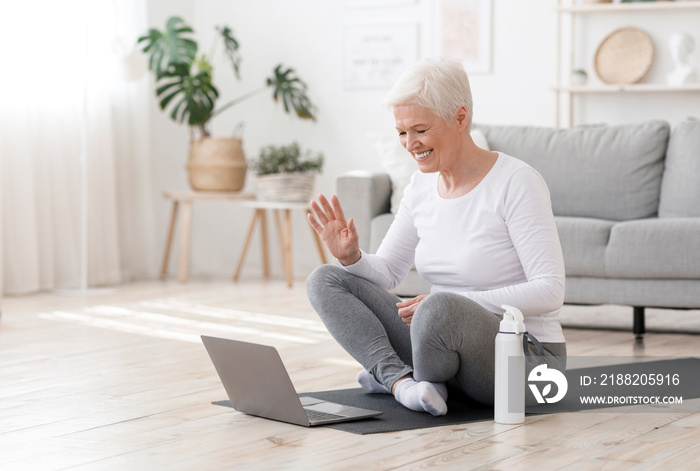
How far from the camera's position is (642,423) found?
2.03m

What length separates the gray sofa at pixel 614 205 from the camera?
332 centimetres

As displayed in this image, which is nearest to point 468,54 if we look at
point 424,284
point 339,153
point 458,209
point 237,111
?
point 339,153

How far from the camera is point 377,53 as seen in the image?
552 cm

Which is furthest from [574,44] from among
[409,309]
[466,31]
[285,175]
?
[409,309]

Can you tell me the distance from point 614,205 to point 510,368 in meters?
2.12

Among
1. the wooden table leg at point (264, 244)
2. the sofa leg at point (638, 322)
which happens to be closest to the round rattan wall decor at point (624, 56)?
the sofa leg at point (638, 322)

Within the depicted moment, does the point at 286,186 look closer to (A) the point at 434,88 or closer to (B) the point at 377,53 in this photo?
(B) the point at 377,53

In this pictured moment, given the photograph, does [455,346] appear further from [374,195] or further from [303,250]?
[303,250]

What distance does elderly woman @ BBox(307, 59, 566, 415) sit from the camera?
6.43ft

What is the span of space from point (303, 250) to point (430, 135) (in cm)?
377

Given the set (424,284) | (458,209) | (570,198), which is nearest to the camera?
(458,209)

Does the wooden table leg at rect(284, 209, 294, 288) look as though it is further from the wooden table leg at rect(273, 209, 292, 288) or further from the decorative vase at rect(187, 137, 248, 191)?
the decorative vase at rect(187, 137, 248, 191)

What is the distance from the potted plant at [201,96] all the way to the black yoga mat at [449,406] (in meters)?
3.12

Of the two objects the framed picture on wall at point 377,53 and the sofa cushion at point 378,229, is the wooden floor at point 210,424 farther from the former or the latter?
the framed picture on wall at point 377,53
